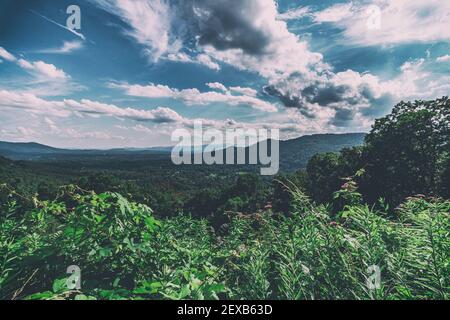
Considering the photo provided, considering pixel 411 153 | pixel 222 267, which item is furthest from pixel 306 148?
pixel 222 267

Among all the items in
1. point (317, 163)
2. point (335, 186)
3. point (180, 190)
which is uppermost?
point (317, 163)

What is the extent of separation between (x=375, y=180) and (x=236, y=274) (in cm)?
2393

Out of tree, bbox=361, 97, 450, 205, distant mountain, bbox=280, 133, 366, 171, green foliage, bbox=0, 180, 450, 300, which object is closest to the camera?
green foliage, bbox=0, 180, 450, 300

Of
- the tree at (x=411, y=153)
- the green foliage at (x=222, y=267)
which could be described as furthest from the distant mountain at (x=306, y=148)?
the green foliage at (x=222, y=267)

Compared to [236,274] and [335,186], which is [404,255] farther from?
[335,186]

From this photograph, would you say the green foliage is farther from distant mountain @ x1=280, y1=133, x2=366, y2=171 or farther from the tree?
distant mountain @ x1=280, y1=133, x2=366, y2=171

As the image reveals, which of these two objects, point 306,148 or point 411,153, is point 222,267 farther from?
point 306,148

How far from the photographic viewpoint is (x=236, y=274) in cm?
224

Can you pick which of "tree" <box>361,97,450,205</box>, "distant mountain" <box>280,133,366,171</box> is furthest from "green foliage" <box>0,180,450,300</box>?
"distant mountain" <box>280,133,366,171</box>

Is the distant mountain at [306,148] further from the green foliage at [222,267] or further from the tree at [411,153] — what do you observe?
the green foliage at [222,267]

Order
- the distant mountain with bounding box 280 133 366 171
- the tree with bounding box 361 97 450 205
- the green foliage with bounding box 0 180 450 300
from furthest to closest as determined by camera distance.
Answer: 1. the distant mountain with bounding box 280 133 366 171
2. the tree with bounding box 361 97 450 205
3. the green foliage with bounding box 0 180 450 300

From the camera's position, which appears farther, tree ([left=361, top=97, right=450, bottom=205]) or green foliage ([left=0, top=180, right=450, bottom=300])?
tree ([left=361, top=97, right=450, bottom=205])

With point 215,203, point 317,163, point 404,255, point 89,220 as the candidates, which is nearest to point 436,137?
point 317,163
